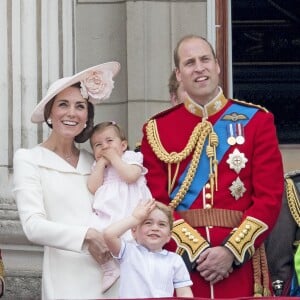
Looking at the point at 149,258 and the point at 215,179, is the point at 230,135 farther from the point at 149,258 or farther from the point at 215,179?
the point at 149,258

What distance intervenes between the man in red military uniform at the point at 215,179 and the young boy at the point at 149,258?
0.12m

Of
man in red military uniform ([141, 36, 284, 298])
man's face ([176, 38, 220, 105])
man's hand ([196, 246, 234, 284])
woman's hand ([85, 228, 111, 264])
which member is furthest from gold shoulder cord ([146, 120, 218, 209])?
woman's hand ([85, 228, 111, 264])

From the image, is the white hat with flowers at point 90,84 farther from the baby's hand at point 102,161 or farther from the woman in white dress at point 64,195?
the baby's hand at point 102,161

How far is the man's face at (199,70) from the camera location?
28.3ft

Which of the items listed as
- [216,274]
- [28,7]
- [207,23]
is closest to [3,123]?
[28,7]

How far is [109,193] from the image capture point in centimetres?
859

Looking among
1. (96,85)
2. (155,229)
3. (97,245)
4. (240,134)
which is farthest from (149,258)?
(96,85)

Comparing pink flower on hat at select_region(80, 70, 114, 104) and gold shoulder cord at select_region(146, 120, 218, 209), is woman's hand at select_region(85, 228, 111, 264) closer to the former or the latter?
gold shoulder cord at select_region(146, 120, 218, 209)

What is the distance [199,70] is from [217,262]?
2.83ft

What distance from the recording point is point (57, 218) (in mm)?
8523

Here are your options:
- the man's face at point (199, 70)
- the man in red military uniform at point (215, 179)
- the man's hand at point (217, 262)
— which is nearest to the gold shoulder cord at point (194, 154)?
the man in red military uniform at point (215, 179)

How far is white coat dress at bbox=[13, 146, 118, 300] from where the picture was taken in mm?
8406

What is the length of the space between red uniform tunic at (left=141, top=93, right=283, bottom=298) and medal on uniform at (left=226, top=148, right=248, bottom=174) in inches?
0.5

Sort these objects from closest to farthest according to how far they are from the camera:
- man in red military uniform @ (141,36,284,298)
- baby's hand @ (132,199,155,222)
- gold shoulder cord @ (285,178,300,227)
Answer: baby's hand @ (132,199,155,222) → man in red military uniform @ (141,36,284,298) → gold shoulder cord @ (285,178,300,227)
